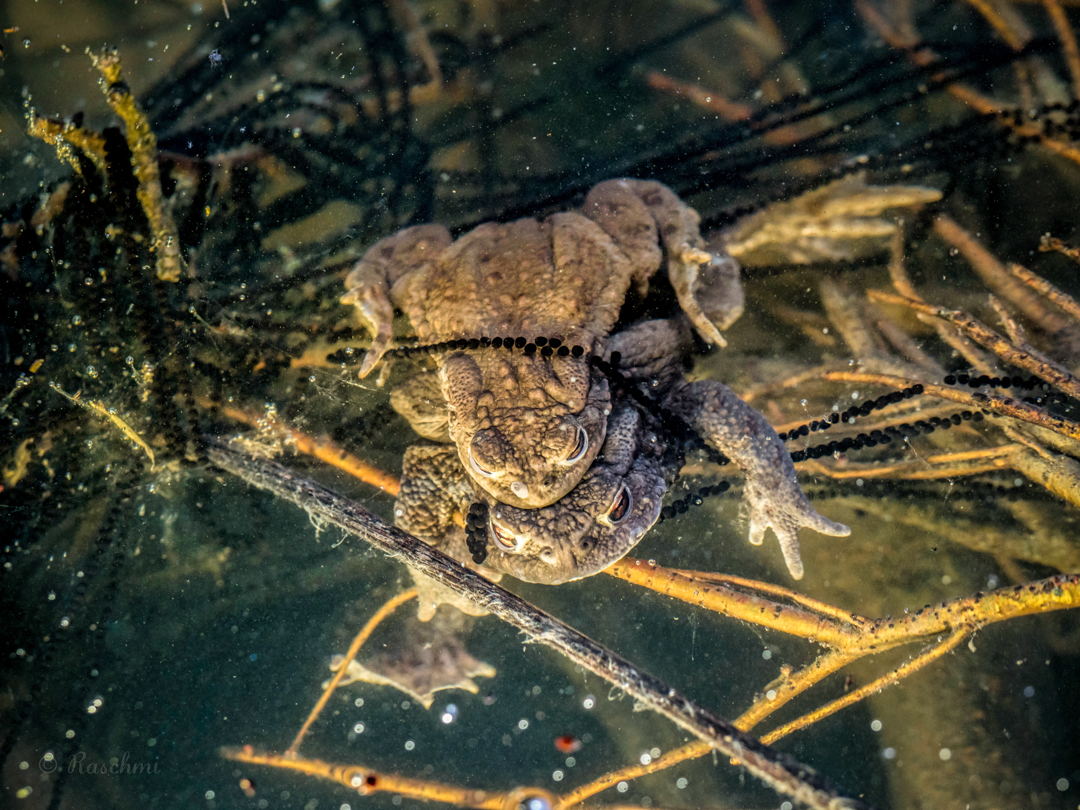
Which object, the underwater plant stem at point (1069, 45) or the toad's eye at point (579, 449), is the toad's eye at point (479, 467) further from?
the underwater plant stem at point (1069, 45)

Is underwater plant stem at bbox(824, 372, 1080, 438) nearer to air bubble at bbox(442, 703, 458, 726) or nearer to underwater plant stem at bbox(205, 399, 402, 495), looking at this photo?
underwater plant stem at bbox(205, 399, 402, 495)

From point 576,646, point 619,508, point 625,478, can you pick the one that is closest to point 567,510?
point 619,508

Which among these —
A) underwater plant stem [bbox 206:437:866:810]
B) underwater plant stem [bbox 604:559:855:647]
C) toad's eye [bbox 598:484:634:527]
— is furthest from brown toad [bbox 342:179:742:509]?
Result: underwater plant stem [bbox 604:559:855:647]

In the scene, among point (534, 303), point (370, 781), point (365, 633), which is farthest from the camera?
point (370, 781)

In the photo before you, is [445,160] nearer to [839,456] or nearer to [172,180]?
[172,180]

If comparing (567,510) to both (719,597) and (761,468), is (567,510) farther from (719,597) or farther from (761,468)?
(719,597)

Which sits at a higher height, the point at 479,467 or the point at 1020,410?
the point at 479,467
